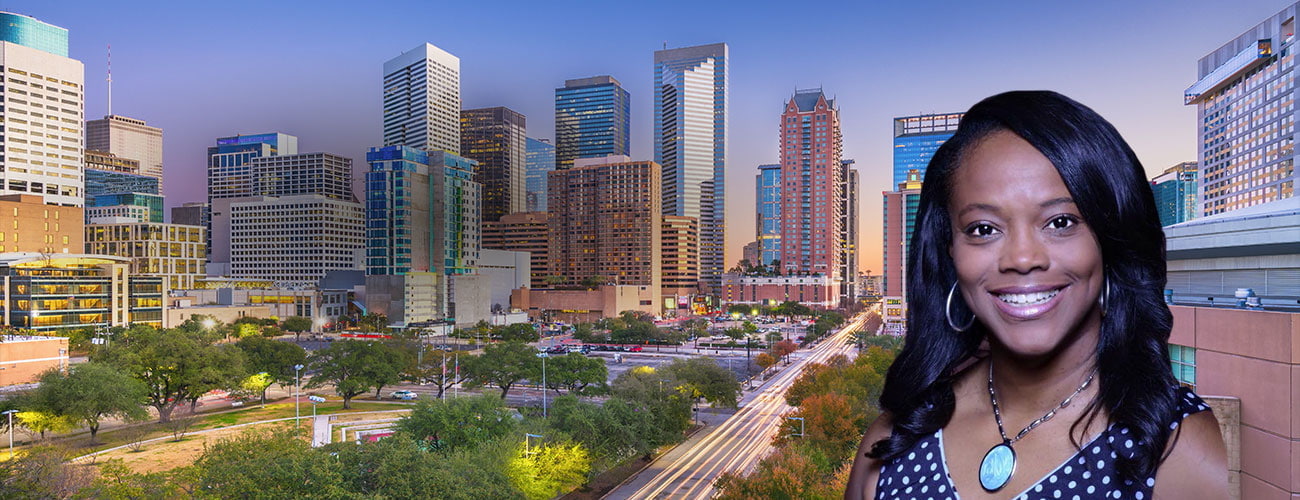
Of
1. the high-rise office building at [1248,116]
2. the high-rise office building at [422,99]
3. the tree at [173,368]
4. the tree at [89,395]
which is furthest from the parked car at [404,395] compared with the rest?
the high-rise office building at [422,99]

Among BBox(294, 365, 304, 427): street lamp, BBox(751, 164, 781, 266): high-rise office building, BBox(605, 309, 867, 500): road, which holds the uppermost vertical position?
BBox(751, 164, 781, 266): high-rise office building

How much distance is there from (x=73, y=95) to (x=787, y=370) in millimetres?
113371

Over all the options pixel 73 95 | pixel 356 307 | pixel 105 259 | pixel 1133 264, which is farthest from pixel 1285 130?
pixel 73 95

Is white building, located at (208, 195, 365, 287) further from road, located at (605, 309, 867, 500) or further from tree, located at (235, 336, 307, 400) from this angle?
road, located at (605, 309, 867, 500)

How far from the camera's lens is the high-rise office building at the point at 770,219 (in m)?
161

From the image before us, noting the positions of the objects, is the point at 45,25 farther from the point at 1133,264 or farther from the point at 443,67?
the point at 1133,264

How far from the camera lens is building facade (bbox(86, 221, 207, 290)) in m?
103

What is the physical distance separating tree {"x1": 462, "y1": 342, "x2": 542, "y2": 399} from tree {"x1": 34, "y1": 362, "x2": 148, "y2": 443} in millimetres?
17997

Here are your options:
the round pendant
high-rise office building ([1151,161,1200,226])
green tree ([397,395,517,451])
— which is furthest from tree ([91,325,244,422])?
high-rise office building ([1151,161,1200,226])

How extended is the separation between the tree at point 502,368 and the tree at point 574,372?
1.34 metres

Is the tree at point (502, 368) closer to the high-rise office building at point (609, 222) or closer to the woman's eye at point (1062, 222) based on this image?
the woman's eye at point (1062, 222)

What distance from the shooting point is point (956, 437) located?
214 centimetres

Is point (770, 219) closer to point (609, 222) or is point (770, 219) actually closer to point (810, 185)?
point (810, 185)

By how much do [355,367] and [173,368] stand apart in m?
9.97
